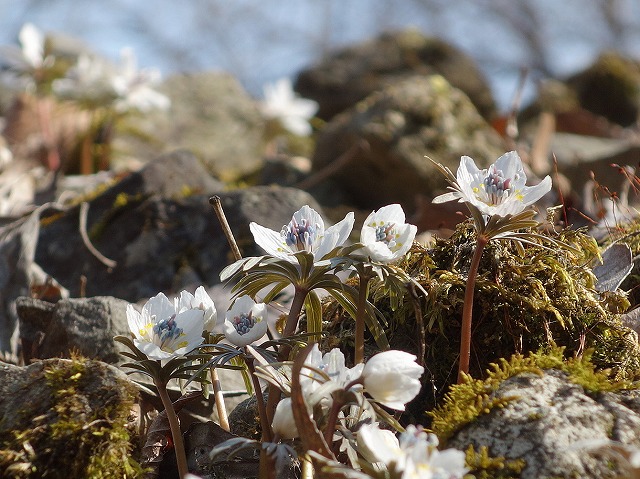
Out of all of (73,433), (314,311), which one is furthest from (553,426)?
(73,433)

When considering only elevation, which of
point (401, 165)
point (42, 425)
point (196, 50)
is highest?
point (42, 425)

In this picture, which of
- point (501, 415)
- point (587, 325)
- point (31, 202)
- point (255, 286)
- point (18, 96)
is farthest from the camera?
point (18, 96)

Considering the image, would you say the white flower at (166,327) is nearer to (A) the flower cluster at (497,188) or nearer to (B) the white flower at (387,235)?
(B) the white flower at (387,235)

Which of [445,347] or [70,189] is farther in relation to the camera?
[70,189]

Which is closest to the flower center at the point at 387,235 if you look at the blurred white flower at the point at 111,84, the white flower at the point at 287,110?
the blurred white flower at the point at 111,84

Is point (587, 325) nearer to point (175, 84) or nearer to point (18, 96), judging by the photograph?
point (18, 96)

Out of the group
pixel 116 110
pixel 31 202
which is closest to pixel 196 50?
pixel 116 110
